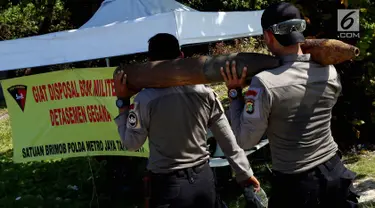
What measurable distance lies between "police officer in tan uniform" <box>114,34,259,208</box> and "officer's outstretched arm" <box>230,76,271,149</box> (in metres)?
0.54

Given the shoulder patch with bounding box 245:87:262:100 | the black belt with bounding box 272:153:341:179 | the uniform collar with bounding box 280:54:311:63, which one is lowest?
the black belt with bounding box 272:153:341:179

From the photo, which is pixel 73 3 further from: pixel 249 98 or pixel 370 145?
pixel 249 98

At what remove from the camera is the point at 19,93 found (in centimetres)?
508

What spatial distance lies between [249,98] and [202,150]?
78 centimetres

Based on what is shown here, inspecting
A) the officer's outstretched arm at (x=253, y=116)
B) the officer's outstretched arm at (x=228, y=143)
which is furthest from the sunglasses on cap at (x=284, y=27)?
the officer's outstretched arm at (x=228, y=143)

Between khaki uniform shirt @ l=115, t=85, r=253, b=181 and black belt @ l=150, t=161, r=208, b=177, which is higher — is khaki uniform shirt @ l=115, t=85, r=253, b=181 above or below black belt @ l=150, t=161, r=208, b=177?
above

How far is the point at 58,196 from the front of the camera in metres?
5.82

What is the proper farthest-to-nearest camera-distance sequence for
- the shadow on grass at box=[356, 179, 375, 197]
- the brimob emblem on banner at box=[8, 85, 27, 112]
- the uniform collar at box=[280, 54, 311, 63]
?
the shadow on grass at box=[356, 179, 375, 197] → the brimob emblem on banner at box=[8, 85, 27, 112] → the uniform collar at box=[280, 54, 311, 63]

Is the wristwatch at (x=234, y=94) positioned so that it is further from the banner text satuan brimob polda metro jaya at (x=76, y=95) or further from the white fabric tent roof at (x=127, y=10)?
the white fabric tent roof at (x=127, y=10)

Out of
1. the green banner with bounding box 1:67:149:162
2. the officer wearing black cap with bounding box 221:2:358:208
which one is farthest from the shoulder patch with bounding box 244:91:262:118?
the green banner with bounding box 1:67:149:162

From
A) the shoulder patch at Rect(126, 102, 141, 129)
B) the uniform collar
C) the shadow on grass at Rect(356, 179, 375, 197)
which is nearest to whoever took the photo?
the uniform collar

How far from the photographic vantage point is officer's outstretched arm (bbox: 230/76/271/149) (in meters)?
2.36

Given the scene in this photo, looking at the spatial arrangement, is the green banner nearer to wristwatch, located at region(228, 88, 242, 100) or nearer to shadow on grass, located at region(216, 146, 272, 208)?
shadow on grass, located at region(216, 146, 272, 208)

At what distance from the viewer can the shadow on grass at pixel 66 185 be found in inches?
216
